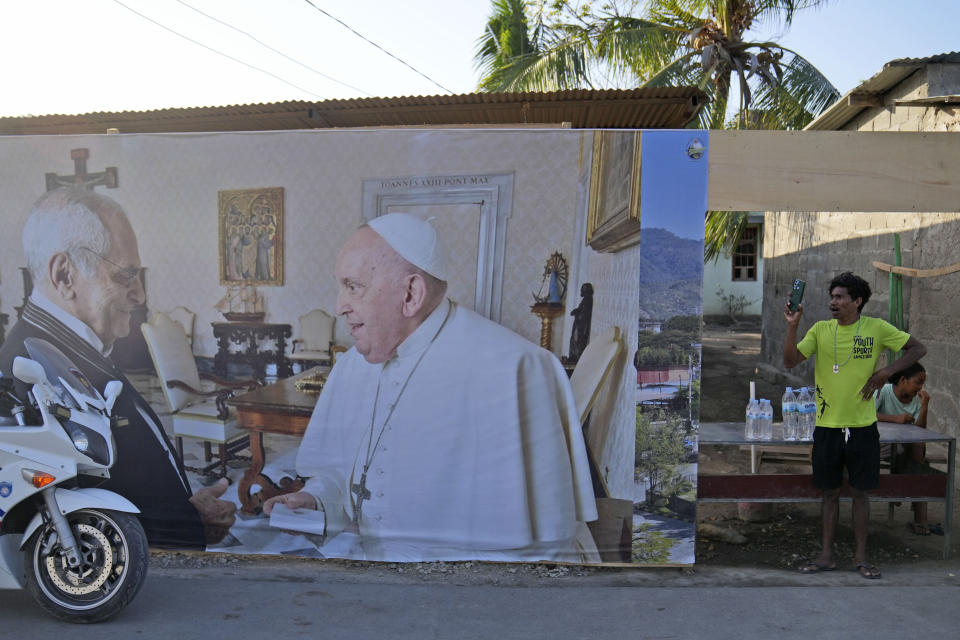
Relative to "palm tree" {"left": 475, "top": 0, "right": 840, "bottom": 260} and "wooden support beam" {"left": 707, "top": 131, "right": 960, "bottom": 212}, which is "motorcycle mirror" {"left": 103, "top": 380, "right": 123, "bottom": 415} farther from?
"palm tree" {"left": 475, "top": 0, "right": 840, "bottom": 260}

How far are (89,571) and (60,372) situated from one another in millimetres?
1135

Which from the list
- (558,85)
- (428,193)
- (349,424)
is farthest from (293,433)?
(558,85)

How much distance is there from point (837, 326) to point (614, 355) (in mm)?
1427

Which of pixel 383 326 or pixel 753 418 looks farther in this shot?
pixel 753 418

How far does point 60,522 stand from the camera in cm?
396

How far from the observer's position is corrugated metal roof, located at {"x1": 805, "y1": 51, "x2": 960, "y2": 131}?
761cm

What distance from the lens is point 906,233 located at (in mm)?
8547

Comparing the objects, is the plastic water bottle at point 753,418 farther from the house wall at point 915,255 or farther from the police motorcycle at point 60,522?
the police motorcycle at point 60,522


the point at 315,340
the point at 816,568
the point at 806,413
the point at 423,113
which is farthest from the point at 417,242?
the point at 816,568

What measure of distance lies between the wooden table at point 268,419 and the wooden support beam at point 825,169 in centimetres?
268

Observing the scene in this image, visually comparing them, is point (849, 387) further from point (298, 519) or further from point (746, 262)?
point (746, 262)

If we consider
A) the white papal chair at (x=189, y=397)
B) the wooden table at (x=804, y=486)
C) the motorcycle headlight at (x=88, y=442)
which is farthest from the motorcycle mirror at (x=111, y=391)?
the wooden table at (x=804, y=486)

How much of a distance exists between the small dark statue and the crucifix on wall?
302 centimetres

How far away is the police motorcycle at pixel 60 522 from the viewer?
3980 millimetres
